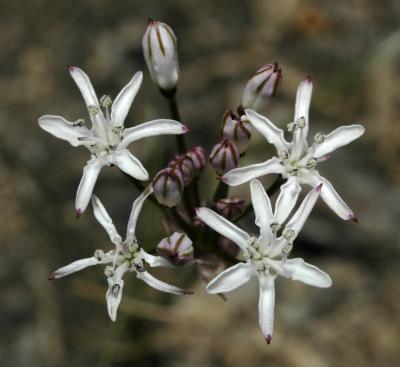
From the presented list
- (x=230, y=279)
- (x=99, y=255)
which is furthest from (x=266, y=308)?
(x=99, y=255)

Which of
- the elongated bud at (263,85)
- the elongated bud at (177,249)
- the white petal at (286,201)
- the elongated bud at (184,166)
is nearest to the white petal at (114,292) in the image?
the elongated bud at (177,249)

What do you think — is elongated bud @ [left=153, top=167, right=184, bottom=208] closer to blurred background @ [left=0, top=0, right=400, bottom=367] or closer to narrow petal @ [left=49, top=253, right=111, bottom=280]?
narrow petal @ [left=49, top=253, right=111, bottom=280]

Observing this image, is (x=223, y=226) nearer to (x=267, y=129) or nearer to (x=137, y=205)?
(x=137, y=205)

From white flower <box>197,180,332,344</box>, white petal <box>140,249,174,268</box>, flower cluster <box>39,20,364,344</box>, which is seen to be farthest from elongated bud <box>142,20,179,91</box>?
white petal <box>140,249,174,268</box>

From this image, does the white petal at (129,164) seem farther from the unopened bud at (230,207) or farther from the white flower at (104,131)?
the unopened bud at (230,207)

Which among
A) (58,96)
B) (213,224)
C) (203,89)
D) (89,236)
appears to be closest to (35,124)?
(58,96)

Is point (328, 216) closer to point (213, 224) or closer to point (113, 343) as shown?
point (113, 343)
